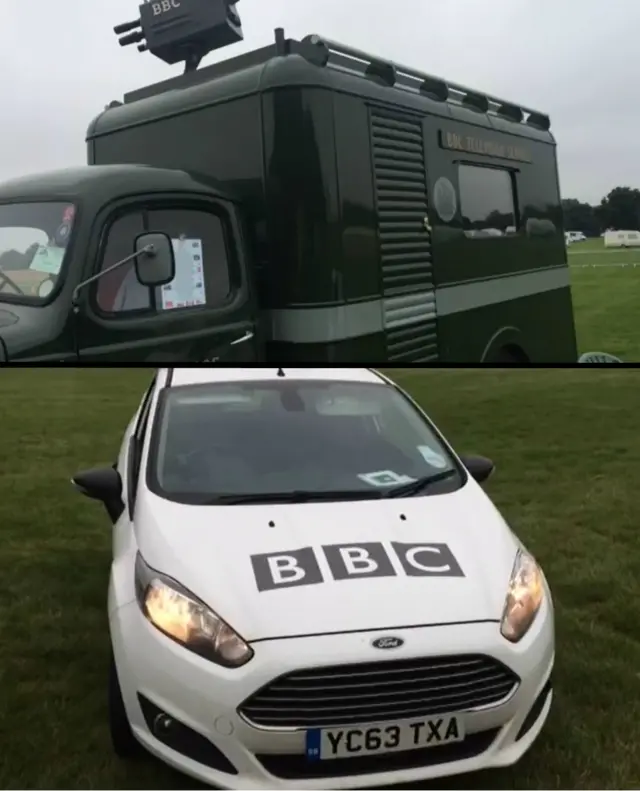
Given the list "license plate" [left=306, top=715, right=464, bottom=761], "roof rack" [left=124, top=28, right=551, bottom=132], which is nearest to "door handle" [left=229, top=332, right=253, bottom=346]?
"roof rack" [left=124, top=28, right=551, bottom=132]

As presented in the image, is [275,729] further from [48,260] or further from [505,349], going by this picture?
[48,260]

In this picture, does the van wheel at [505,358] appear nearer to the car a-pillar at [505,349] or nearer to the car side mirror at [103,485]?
the car a-pillar at [505,349]

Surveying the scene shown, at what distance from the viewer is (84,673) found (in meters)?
2.79

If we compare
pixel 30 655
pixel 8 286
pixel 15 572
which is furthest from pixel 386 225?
pixel 15 572

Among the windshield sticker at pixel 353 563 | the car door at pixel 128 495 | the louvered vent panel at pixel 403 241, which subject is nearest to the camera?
the louvered vent panel at pixel 403 241

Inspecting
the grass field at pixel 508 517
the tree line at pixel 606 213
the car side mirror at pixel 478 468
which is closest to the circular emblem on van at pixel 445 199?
the tree line at pixel 606 213

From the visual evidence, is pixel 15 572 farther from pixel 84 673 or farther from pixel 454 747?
pixel 454 747

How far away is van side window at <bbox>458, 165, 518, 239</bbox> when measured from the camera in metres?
1.93

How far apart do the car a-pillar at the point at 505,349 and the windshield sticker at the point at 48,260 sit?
958mm

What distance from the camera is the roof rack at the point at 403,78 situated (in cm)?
150

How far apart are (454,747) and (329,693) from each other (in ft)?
1.28

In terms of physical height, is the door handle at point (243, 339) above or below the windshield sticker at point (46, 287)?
below

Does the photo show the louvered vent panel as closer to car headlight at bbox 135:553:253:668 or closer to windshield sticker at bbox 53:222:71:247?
windshield sticker at bbox 53:222:71:247

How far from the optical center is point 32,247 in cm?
160
